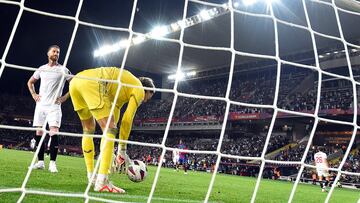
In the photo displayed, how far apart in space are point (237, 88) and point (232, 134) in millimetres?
3353

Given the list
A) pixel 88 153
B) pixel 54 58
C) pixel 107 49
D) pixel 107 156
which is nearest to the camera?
pixel 107 156

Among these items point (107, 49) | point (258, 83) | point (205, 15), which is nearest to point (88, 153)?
point (205, 15)

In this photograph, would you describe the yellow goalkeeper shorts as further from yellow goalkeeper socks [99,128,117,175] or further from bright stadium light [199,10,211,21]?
bright stadium light [199,10,211,21]

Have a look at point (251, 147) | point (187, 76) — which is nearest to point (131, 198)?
point (251, 147)

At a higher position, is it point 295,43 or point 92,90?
point 295,43

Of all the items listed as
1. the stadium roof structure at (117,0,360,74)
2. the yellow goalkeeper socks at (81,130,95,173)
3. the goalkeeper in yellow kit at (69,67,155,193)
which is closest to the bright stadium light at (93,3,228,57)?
the stadium roof structure at (117,0,360,74)

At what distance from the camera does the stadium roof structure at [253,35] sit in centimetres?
1873

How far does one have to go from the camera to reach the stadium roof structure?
18.7 meters

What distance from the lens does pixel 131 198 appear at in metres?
3.38

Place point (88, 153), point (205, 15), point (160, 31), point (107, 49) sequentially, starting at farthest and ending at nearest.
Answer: point (107, 49) < point (160, 31) < point (205, 15) < point (88, 153)

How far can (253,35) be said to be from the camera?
72.5ft

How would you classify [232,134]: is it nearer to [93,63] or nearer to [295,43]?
[295,43]

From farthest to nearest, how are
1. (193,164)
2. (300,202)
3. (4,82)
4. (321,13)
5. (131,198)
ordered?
(4,82), (193,164), (321,13), (300,202), (131,198)

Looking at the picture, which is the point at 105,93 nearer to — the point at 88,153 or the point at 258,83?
the point at 88,153
